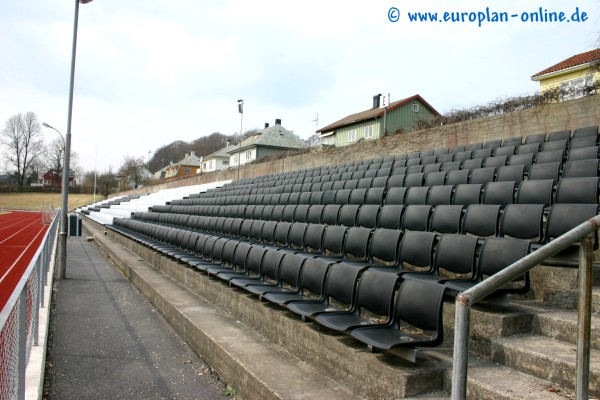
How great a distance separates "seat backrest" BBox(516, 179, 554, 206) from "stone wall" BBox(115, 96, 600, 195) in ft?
14.0

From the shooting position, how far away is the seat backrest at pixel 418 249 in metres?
3.45

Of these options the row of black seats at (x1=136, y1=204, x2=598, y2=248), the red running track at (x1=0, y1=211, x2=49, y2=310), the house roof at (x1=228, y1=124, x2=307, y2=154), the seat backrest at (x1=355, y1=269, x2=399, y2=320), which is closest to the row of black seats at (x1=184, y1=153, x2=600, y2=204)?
the row of black seats at (x1=136, y1=204, x2=598, y2=248)

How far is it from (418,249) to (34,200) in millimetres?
69031

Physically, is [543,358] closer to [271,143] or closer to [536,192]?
[536,192]

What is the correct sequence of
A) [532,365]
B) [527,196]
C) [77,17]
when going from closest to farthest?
[532,365] → [527,196] → [77,17]

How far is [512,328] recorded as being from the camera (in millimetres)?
2449

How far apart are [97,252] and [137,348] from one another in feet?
32.7

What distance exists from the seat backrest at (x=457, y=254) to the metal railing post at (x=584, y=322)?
1.44m

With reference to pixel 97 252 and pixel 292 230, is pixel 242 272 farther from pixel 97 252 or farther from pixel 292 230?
pixel 97 252

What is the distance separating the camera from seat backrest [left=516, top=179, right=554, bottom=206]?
4.06 m

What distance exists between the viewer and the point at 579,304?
1589 mm

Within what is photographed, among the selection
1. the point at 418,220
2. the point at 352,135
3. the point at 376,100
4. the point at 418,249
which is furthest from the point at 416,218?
the point at 376,100

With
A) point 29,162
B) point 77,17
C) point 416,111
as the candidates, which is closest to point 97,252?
point 77,17

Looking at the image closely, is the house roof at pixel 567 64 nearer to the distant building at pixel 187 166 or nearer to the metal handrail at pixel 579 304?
the metal handrail at pixel 579 304
